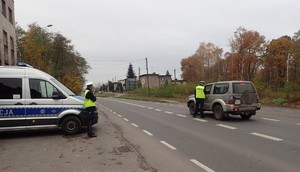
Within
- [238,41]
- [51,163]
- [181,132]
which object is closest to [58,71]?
[238,41]

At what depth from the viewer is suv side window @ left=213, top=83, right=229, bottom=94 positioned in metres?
14.5

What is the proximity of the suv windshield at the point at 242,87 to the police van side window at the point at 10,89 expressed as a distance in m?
8.94

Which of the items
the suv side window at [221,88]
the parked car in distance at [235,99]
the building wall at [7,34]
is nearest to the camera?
the parked car in distance at [235,99]

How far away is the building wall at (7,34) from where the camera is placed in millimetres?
25538

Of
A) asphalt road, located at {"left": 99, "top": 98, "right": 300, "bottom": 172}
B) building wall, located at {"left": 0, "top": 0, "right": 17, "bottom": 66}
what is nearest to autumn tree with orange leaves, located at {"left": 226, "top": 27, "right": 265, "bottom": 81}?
building wall, located at {"left": 0, "top": 0, "right": 17, "bottom": 66}

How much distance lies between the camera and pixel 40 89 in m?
10.8

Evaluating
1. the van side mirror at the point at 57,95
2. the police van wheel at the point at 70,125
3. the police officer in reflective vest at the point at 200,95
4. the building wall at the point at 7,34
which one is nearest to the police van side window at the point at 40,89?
the van side mirror at the point at 57,95

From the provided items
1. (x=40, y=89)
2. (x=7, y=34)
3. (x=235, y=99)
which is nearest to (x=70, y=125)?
(x=40, y=89)

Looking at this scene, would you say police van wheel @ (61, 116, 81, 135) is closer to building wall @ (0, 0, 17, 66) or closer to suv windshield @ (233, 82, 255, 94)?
suv windshield @ (233, 82, 255, 94)

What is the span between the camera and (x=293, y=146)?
26.9 feet

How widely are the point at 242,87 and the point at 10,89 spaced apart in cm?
964

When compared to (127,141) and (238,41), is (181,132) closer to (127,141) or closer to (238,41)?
(127,141)

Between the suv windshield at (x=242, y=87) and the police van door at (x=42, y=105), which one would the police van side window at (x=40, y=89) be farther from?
the suv windshield at (x=242, y=87)

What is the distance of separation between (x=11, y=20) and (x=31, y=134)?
23319 mm
